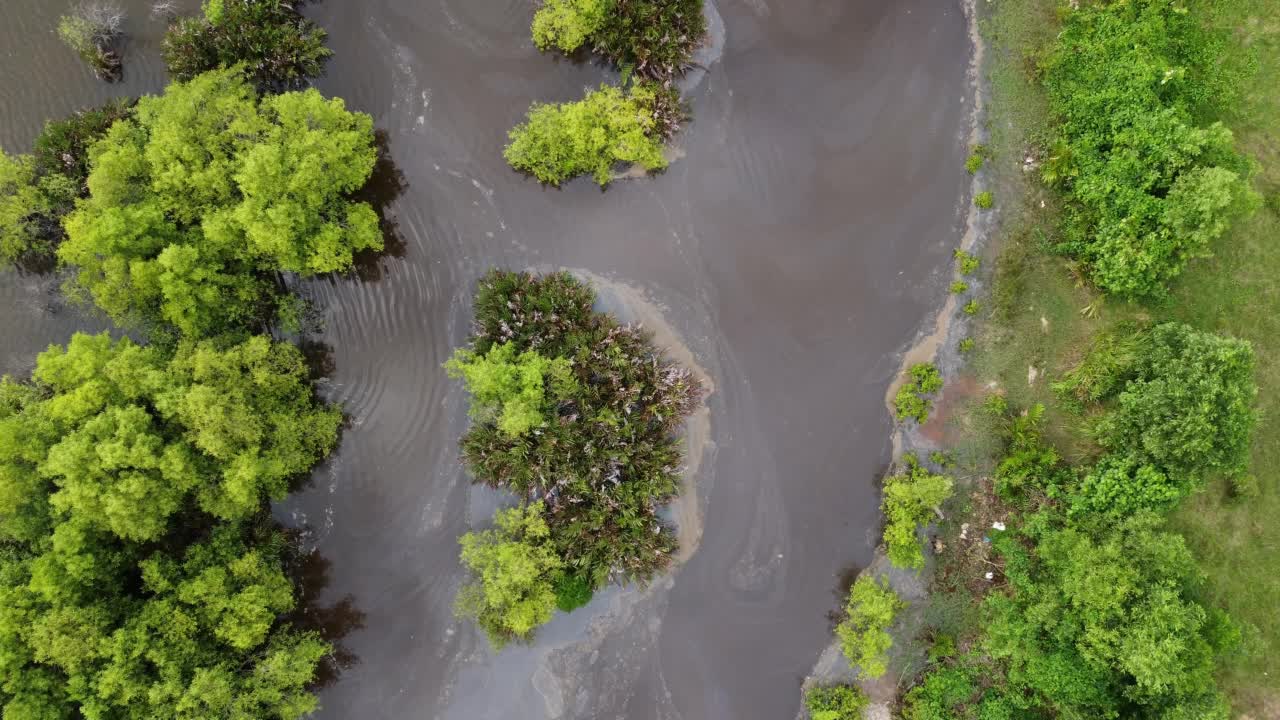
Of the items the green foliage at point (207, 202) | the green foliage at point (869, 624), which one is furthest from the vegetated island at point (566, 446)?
the green foliage at point (869, 624)

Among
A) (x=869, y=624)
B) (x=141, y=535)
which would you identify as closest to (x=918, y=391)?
(x=869, y=624)

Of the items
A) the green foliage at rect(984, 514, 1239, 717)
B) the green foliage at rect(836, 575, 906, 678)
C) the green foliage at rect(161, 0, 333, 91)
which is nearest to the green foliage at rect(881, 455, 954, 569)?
the green foliage at rect(836, 575, 906, 678)

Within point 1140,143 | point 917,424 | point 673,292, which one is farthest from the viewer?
point 673,292

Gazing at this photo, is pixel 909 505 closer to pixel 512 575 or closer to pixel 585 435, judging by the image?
pixel 585 435

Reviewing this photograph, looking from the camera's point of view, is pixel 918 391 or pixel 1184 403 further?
pixel 918 391

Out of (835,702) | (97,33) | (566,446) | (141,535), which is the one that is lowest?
(835,702)

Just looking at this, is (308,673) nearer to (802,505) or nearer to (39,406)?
(39,406)

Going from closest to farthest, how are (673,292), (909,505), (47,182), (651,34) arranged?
(47,182)
(651,34)
(909,505)
(673,292)
